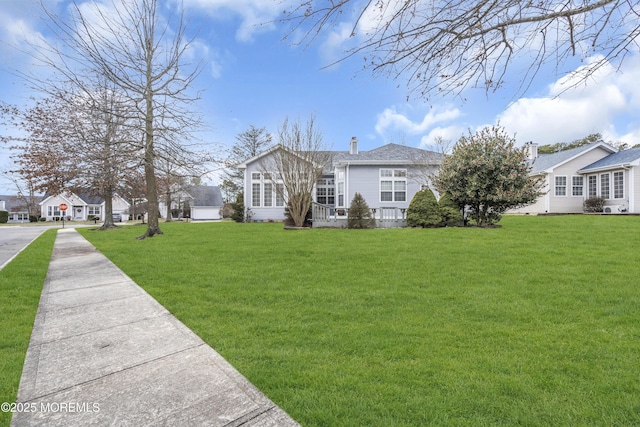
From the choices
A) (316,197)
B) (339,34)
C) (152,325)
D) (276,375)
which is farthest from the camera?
(316,197)

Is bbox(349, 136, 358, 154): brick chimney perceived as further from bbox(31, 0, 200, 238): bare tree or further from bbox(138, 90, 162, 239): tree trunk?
bbox(138, 90, 162, 239): tree trunk

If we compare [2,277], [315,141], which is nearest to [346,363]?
[2,277]

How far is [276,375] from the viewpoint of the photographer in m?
2.41

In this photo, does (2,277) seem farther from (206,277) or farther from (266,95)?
(266,95)

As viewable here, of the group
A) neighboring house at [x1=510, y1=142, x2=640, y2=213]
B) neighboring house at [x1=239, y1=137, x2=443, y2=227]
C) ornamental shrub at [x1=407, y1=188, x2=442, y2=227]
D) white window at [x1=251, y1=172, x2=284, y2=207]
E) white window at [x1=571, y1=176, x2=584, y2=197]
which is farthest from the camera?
white window at [x1=571, y1=176, x2=584, y2=197]

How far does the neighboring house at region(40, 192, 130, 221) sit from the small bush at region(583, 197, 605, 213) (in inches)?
2080

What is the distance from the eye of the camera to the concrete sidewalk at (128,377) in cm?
194

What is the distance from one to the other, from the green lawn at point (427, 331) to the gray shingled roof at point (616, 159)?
16.3 m

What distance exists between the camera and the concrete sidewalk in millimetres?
1937

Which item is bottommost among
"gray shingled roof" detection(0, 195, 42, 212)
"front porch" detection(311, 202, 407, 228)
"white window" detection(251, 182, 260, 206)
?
"front porch" detection(311, 202, 407, 228)

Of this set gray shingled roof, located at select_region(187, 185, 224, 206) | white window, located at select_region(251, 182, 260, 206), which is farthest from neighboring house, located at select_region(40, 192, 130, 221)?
white window, located at select_region(251, 182, 260, 206)

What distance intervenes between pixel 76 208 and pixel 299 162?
5177cm

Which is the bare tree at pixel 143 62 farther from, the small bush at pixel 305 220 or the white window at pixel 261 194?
the white window at pixel 261 194

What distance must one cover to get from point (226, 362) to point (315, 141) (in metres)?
14.7
